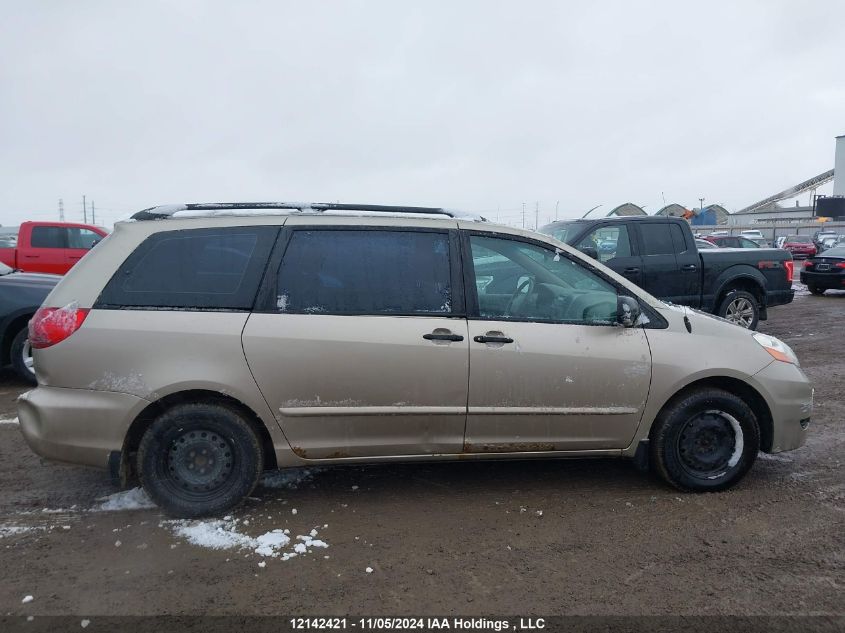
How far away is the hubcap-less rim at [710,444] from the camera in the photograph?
3.90 m

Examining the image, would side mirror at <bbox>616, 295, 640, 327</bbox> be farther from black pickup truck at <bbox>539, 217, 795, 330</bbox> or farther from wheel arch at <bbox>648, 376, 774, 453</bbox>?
black pickup truck at <bbox>539, 217, 795, 330</bbox>

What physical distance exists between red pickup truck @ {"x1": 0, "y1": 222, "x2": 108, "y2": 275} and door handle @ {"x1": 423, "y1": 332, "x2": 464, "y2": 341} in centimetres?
1056

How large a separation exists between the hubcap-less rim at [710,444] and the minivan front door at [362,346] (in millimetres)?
1449

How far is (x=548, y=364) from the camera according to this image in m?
3.67

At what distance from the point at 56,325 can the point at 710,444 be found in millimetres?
3919

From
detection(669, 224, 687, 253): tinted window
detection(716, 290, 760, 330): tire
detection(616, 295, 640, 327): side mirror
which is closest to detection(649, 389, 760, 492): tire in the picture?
detection(616, 295, 640, 327): side mirror

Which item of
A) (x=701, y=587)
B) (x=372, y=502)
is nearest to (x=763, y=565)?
(x=701, y=587)

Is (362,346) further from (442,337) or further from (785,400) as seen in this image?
(785,400)

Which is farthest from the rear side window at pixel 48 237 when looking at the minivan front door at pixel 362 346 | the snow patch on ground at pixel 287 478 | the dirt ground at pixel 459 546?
the minivan front door at pixel 362 346

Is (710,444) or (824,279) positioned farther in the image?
(824,279)

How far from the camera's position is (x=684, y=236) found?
8781mm

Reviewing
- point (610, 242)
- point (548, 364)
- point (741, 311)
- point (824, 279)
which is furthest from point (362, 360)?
point (824, 279)

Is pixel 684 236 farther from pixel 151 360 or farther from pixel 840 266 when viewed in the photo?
pixel 840 266

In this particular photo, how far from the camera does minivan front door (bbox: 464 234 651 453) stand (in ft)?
12.0
